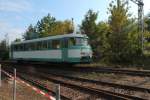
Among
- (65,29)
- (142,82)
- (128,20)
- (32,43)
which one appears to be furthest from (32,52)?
(65,29)

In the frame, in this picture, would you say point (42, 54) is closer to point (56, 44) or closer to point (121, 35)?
point (56, 44)

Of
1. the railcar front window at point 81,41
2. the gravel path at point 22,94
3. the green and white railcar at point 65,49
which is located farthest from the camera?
the railcar front window at point 81,41

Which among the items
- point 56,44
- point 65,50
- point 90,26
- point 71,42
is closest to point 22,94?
point 65,50

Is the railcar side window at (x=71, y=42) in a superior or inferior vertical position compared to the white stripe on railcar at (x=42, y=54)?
superior

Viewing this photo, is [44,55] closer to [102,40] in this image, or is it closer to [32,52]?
[32,52]

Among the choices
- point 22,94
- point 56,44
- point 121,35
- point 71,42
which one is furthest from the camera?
point 121,35

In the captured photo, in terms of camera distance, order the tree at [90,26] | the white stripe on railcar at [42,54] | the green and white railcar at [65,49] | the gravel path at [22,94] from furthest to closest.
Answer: the tree at [90,26]
the white stripe on railcar at [42,54]
the green and white railcar at [65,49]
the gravel path at [22,94]

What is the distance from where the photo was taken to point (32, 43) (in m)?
34.1

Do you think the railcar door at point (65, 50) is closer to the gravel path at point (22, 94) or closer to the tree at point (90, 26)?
the gravel path at point (22, 94)

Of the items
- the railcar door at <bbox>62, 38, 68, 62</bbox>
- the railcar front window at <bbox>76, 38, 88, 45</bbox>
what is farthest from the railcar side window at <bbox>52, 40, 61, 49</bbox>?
the railcar front window at <bbox>76, 38, 88, 45</bbox>

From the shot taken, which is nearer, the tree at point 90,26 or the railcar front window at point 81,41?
the railcar front window at point 81,41

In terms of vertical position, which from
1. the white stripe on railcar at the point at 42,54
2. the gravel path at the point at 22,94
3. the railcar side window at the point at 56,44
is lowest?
Answer: the gravel path at the point at 22,94

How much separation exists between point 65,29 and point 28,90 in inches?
1907

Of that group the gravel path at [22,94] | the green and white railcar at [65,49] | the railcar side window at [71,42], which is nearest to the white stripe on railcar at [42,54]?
the green and white railcar at [65,49]
